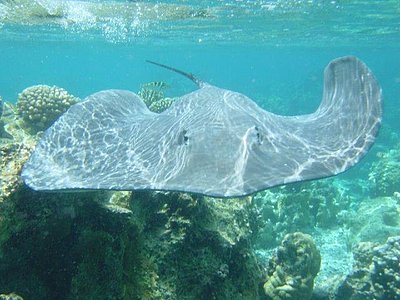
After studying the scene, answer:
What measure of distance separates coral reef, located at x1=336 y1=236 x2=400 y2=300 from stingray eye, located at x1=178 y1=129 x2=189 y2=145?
16.2 ft

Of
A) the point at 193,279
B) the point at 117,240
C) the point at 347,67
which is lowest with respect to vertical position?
the point at 193,279

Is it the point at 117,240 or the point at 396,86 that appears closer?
the point at 117,240

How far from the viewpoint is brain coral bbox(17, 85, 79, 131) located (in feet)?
28.6

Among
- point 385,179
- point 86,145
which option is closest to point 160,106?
point 86,145

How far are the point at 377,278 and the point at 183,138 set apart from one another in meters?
5.10

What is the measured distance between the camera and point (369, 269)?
21.9ft

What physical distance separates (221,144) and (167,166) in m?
0.73

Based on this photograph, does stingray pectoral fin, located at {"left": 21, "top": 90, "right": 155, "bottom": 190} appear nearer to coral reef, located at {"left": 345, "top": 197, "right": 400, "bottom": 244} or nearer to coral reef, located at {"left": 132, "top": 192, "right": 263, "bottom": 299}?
coral reef, located at {"left": 132, "top": 192, "right": 263, "bottom": 299}

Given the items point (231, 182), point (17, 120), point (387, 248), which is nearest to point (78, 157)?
point (231, 182)

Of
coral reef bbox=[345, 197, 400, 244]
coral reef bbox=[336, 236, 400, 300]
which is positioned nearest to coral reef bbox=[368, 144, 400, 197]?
coral reef bbox=[345, 197, 400, 244]

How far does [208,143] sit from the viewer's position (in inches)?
160

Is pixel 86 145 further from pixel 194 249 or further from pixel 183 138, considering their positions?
pixel 194 249

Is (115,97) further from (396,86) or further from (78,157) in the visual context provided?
(396,86)

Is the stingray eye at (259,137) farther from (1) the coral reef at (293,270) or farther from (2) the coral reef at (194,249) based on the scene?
(1) the coral reef at (293,270)
